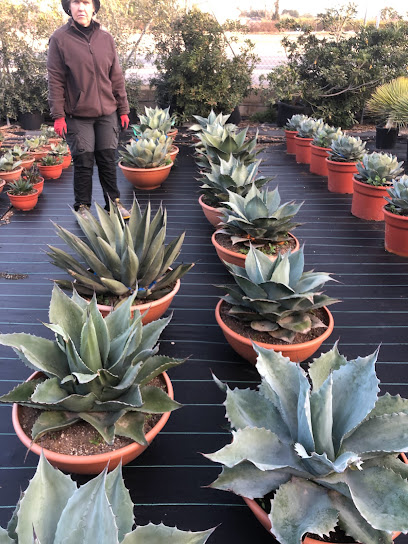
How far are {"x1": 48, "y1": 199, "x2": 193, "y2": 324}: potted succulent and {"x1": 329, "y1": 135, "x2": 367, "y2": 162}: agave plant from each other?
2.73 meters

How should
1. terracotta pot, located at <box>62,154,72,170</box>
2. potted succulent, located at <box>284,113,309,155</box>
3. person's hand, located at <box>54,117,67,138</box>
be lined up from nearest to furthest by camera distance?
person's hand, located at <box>54,117,67,138</box> → terracotta pot, located at <box>62,154,72,170</box> → potted succulent, located at <box>284,113,309,155</box>

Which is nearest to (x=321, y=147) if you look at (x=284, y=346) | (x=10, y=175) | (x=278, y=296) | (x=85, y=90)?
(x=85, y=90)

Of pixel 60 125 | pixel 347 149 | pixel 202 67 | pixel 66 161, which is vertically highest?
pixel 202 67

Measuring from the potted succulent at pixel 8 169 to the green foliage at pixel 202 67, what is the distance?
3476 millimetres

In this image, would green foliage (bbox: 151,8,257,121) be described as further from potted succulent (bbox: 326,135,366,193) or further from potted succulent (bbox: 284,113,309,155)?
potted succulent (bbox: 326,135,366,193)

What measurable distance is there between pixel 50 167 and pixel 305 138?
10.1 feet

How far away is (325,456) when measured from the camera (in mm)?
1046

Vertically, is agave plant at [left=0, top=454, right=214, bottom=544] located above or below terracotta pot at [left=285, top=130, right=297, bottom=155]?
above

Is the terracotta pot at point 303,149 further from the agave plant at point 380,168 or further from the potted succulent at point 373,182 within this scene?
the agave plant at point 380,168

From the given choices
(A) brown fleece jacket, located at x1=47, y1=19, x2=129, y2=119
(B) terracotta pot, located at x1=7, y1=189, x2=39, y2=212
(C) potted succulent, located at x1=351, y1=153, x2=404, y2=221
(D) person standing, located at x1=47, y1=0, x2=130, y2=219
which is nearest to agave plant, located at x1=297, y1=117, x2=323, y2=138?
(C) potted succulent, located at x1=351, y1=153, x2=404, y2=221

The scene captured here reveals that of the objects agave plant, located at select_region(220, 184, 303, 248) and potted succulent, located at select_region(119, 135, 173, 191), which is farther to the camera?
potted succulent, located at select_region(119, 135, 173, 191)

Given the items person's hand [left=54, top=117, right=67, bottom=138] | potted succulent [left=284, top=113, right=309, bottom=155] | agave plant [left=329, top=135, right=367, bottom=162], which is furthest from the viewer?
potted succulent [left=284, top=113, right=309, bottom=155]

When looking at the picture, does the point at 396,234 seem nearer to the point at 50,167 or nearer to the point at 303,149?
the point at 303,149

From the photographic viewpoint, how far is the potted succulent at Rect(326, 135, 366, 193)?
4238 millimetres
